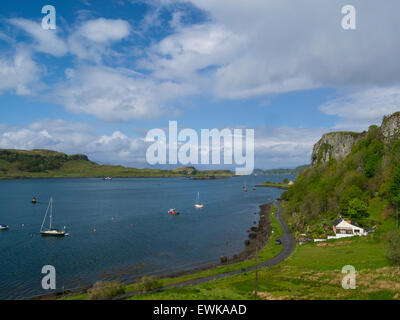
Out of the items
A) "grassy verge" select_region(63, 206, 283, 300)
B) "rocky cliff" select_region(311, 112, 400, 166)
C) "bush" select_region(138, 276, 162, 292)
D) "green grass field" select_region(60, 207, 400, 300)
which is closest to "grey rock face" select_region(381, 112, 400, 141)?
"rocky cliff" select_region(311, 112, 400, 166)

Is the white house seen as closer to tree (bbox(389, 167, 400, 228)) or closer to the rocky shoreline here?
tree (bbox(389, 167, 400, 228))

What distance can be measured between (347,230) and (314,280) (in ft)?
105

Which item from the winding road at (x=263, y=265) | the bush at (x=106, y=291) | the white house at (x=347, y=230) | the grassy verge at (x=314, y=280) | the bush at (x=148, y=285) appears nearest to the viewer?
the grassy verge at (x=314, y=280)

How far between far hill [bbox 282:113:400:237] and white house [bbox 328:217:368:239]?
287 centimetres

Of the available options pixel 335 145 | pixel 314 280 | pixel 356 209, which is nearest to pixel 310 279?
pixel 314 280

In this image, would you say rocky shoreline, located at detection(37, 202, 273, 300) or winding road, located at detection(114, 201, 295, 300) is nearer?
winding road, located at detection(114, 201, 295, 300)

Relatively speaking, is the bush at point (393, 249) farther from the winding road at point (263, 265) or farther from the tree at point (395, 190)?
the tree at point (395, 190)

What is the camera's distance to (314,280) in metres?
41.6

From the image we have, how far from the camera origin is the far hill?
7231 centimetres

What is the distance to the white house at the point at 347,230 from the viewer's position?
67.0 m

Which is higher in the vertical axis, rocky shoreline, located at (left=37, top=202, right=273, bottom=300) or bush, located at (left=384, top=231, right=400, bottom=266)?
bush, located at (left=384, top=231, right=400, bottom=266)

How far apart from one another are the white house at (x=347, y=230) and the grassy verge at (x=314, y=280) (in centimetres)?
897

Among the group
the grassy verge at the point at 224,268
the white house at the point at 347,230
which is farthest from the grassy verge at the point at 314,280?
the white house at the point at 347,230
